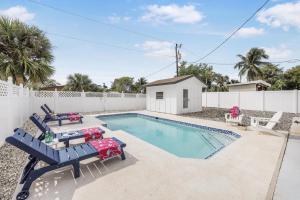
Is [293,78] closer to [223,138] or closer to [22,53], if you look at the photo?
[223,138]

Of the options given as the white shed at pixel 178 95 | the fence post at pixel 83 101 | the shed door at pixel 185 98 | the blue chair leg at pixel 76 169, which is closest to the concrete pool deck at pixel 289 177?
the blue chair leg at pixel 76 169

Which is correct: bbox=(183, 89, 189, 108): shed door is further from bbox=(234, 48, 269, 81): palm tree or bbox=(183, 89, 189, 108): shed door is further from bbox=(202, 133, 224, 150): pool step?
bbox=(234, 48, 269, 81): palm tree

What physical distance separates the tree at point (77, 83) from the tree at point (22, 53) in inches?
602

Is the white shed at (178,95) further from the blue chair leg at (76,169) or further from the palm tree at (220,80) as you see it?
the palm tree at (220,80)

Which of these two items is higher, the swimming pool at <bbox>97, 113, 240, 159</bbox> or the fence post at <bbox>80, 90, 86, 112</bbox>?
the fence post at <bbox>80, 90, 86, 112</bbox>

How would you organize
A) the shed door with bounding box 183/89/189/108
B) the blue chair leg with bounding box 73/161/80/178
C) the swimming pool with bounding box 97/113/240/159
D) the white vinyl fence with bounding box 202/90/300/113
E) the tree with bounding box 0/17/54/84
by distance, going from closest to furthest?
1. the blue chair leg with bounding box 73/161/80/178
2. the swimming pool with bounding box 97/113/240/159
3. the tree with bounding box 0/17/54/84
4. the white vinyl fence with bounding box 202/90/300/113
5. the shed door with bounding box 183/89/189/108

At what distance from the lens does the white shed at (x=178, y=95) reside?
1305 cm

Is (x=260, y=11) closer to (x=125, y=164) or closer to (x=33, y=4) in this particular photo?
(x=125, y=164)

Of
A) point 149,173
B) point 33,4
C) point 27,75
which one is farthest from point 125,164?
point 33,4

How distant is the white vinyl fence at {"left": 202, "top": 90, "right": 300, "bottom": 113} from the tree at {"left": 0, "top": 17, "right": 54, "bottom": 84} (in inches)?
625

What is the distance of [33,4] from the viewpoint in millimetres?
8844

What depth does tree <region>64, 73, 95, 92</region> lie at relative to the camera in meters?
24.3

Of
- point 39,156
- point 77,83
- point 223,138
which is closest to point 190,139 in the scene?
point 223,138

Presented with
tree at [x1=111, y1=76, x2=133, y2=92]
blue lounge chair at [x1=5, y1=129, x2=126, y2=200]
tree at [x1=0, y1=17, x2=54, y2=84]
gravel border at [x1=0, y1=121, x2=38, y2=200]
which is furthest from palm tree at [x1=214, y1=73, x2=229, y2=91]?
gravel border at [x1=0, y1=121, x2=38, y2=200]
